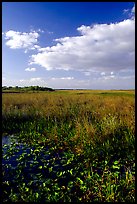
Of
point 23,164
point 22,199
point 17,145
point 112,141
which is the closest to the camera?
point 22,199

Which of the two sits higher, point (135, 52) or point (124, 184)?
point (135, 52)

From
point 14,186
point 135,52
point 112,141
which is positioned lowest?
point 14,186

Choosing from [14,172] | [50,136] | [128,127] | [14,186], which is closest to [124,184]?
[14,186]

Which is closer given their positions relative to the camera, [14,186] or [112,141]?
[14,186]

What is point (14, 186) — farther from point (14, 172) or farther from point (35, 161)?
point (35, 161)

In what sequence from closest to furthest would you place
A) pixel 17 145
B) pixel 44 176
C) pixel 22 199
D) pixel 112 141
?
pixel 22 199
pixel 44 176
pixel 112 141
pixel 17 145

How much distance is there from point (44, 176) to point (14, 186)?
760 mm

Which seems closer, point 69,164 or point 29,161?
point 69,164

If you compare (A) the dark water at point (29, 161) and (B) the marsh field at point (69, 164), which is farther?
(A) the dark water at point (29, 161)

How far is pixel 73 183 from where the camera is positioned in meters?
5.15

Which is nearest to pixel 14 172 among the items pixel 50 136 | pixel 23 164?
pixel 23 164

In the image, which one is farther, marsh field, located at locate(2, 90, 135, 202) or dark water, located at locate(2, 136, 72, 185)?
dark water, located at locate(2, 136, 72, 185)

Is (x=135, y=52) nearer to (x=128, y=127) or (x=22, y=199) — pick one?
(x=22, y=199)

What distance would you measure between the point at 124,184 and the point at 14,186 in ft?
7.55
